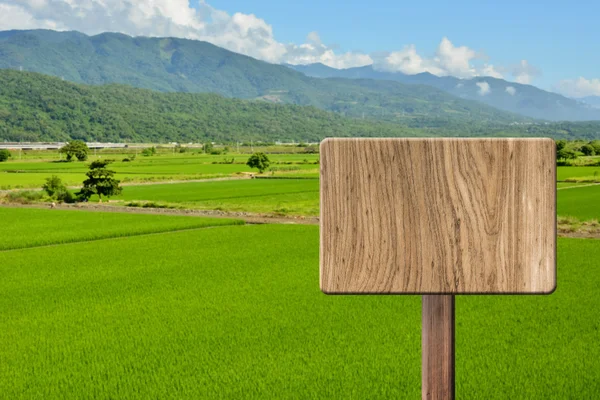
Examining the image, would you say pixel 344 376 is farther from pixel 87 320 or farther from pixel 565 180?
pixel 565 180

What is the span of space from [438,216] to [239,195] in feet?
133

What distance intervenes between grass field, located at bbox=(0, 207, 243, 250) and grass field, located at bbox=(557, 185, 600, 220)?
44.9ft

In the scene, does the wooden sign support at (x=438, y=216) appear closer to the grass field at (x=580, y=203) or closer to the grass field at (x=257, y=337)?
the grass field at (x=257, y=337)

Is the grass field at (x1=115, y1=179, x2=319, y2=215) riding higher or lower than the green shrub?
lower

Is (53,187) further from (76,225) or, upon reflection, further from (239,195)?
(76,225)

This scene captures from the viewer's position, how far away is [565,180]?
5272 centimetres

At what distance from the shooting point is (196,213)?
3272 centimetres

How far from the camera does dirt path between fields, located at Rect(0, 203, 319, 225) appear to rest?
97.1 ft

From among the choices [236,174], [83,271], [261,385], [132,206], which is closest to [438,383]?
[261,385]

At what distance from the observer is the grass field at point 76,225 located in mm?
23109

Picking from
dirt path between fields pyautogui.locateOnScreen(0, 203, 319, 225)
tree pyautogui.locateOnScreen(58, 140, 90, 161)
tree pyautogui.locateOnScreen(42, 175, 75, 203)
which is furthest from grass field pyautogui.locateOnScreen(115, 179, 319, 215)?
tree pyautogui.locateOnScreen(58, 140, 90, 161)

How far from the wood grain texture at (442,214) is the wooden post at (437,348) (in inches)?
4.1

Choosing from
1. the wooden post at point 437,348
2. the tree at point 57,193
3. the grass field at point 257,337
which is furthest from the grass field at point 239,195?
the wooden post at point 437,348

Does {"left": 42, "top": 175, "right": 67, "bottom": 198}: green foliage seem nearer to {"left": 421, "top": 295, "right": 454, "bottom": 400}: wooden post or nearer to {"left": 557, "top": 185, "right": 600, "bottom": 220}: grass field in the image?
{"left": 557, "top": 185, "right": 600, "bottom": 220}: grass field
